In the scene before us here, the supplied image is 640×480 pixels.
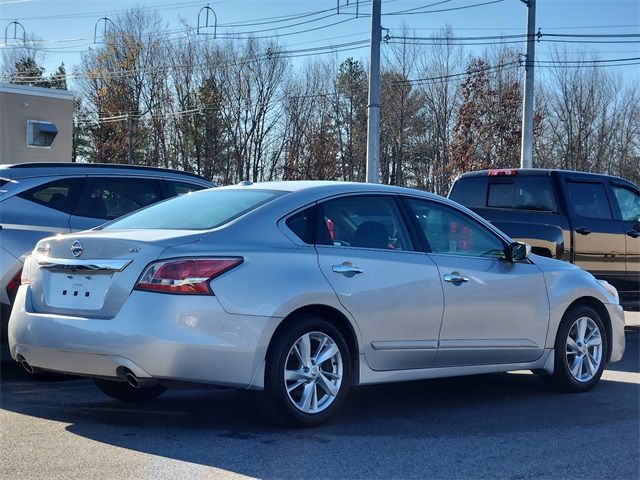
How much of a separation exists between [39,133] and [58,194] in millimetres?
16914

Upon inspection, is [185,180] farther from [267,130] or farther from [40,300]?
[267,130]

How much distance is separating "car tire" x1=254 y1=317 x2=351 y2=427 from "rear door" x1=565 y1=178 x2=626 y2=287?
668 centimetres

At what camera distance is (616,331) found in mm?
7617

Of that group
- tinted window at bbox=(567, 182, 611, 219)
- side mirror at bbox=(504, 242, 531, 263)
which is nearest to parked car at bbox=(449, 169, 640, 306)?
tinted window at bbox=(567, 182, 611, 219)

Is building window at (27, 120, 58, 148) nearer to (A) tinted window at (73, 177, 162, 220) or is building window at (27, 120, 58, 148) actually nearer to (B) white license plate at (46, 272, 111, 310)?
(A) tinted window at (73, 177, 162, 220)

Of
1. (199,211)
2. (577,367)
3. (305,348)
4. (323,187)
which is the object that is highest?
(323,187)

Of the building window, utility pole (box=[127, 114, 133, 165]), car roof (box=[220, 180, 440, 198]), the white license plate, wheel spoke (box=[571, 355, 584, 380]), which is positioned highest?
utility pole (box=[127, 114, 133, 165])

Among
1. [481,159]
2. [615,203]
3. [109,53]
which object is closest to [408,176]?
[481,159]

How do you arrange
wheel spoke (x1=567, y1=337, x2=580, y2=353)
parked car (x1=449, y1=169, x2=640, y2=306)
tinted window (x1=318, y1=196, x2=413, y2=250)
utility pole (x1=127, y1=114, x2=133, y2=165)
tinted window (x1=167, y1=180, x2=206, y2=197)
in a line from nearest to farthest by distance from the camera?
1. tinted window (x1=318, y1=196, x2=413, y2=250)
2. wheel spoke (x1=567, y1=337, x2=580, y2=353)
3. tinted window (x1=167, y1=180, x2=206, y2=197)
4. parked car (x1=449, y1=169, x2=640, y2=306)
5. utility pole (x1=127, y1=114, x2=133, y2=165)

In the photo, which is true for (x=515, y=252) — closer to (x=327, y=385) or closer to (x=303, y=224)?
(x=303, y=224)

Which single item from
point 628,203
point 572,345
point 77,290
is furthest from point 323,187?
point 628,203

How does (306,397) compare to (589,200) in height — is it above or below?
below

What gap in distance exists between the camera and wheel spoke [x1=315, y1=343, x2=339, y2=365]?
18.4 ft

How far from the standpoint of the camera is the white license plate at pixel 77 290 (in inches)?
209
